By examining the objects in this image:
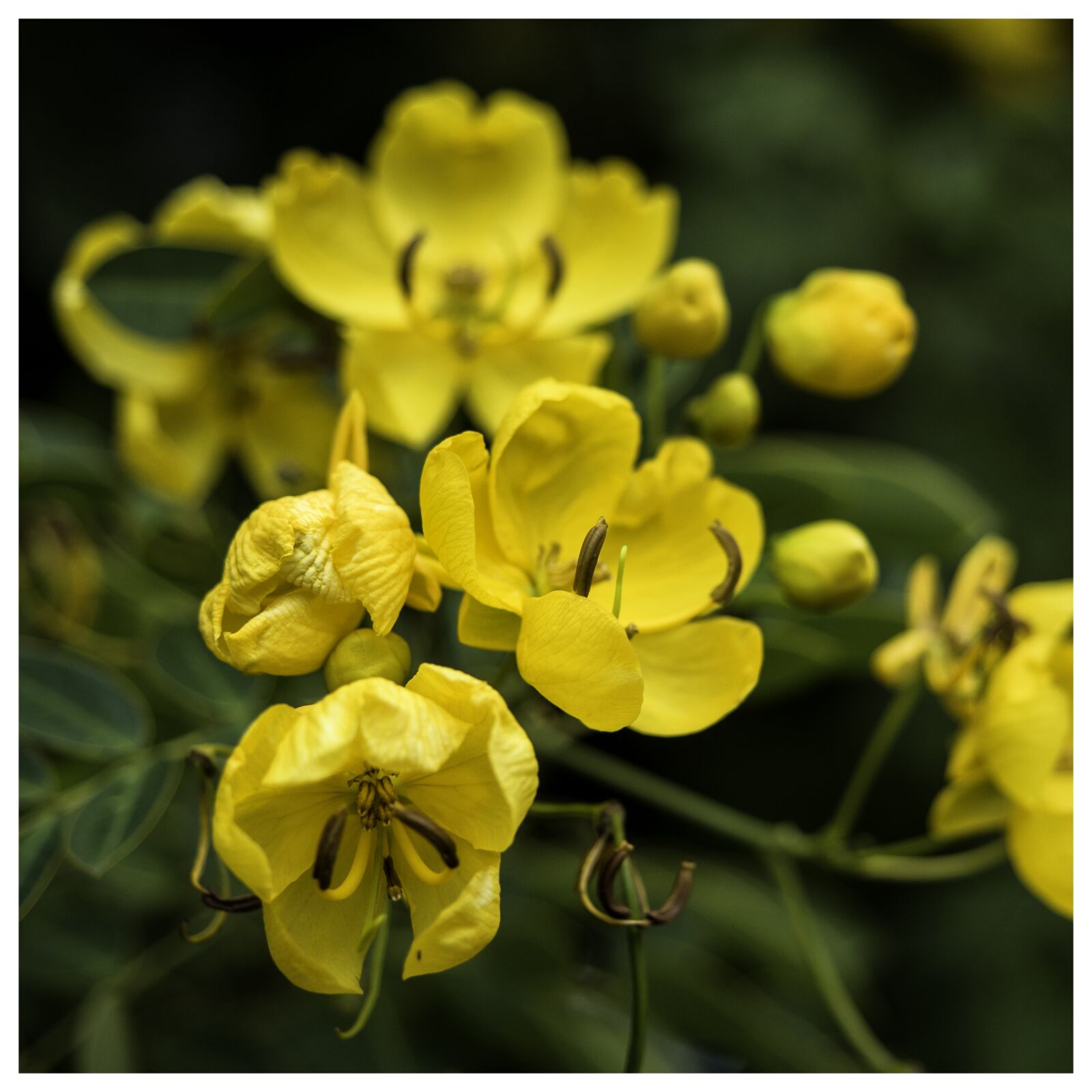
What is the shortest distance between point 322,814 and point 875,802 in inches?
70.8

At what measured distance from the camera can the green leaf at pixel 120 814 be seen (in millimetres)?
1216

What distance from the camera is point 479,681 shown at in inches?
38.2

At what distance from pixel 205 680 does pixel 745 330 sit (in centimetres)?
155

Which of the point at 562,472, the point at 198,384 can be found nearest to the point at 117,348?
the point at 198,384

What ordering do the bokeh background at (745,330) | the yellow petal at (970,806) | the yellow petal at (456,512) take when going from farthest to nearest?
the bokeh background at (745,330) < the yellow petal at (970,806) < the yellow petal at (456,512)

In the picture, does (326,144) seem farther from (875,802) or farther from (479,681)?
(479,681)

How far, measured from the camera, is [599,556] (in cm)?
121

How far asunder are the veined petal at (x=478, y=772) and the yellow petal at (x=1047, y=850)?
0.67 meters

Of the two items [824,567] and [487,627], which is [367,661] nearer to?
[487,627]

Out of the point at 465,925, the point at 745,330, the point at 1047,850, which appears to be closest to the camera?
the point at 465,925

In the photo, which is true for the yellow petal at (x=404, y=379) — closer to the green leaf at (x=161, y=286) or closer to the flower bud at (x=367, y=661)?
the green leaf at (x=161, y=286)

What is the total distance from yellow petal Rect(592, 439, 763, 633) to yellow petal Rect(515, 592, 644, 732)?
0.21 meters

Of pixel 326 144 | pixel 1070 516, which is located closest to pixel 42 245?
pixel 326 144

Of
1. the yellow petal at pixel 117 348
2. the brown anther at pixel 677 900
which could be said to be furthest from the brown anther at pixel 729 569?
the yellow petal at pixel 117 348
